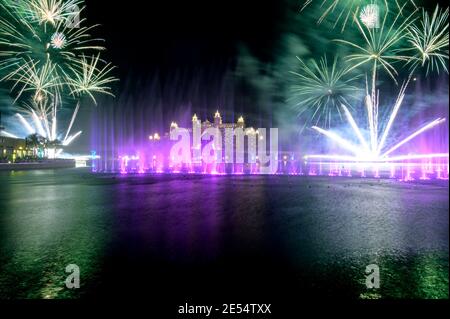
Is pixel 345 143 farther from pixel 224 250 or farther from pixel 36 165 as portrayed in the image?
pixel 224 250

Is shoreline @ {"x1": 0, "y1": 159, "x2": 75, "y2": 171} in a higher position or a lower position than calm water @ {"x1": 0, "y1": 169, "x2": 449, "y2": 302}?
higher

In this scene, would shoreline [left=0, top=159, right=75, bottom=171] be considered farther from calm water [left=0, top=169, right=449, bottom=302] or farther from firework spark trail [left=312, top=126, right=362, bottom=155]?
firework spark trail [left=312, top=126, right=362, bottom=155]

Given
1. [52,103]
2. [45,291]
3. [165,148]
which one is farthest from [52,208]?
[165,148]

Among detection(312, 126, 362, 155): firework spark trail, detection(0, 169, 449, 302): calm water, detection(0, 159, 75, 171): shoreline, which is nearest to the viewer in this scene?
detection(0, 169, 449, 302): calm water

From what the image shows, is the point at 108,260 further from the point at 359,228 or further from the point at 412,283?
the point at 359,228

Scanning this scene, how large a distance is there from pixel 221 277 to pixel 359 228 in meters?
4.62

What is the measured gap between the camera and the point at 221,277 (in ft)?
15.9

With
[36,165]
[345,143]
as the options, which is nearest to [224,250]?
[36,165]

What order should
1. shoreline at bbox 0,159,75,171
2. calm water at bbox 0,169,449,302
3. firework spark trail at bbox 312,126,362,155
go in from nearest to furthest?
1. calm water at bbox 0,169,449,302
2. shoreline at bbox 0,159,75,171
3. firework spark trail at bbox 312,126,362,155

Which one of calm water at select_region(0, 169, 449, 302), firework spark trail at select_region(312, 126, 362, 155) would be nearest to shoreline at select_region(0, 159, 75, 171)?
calm water at select_region(0, 169, 449, 302)

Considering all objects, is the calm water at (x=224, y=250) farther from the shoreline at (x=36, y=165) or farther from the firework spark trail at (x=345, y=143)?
the firework spark trail at (x=345, y=143)

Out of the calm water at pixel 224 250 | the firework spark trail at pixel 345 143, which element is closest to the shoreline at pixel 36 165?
the calm water at pixel 224 250

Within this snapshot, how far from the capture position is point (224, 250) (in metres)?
6.12

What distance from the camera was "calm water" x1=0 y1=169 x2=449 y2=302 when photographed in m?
4.51
